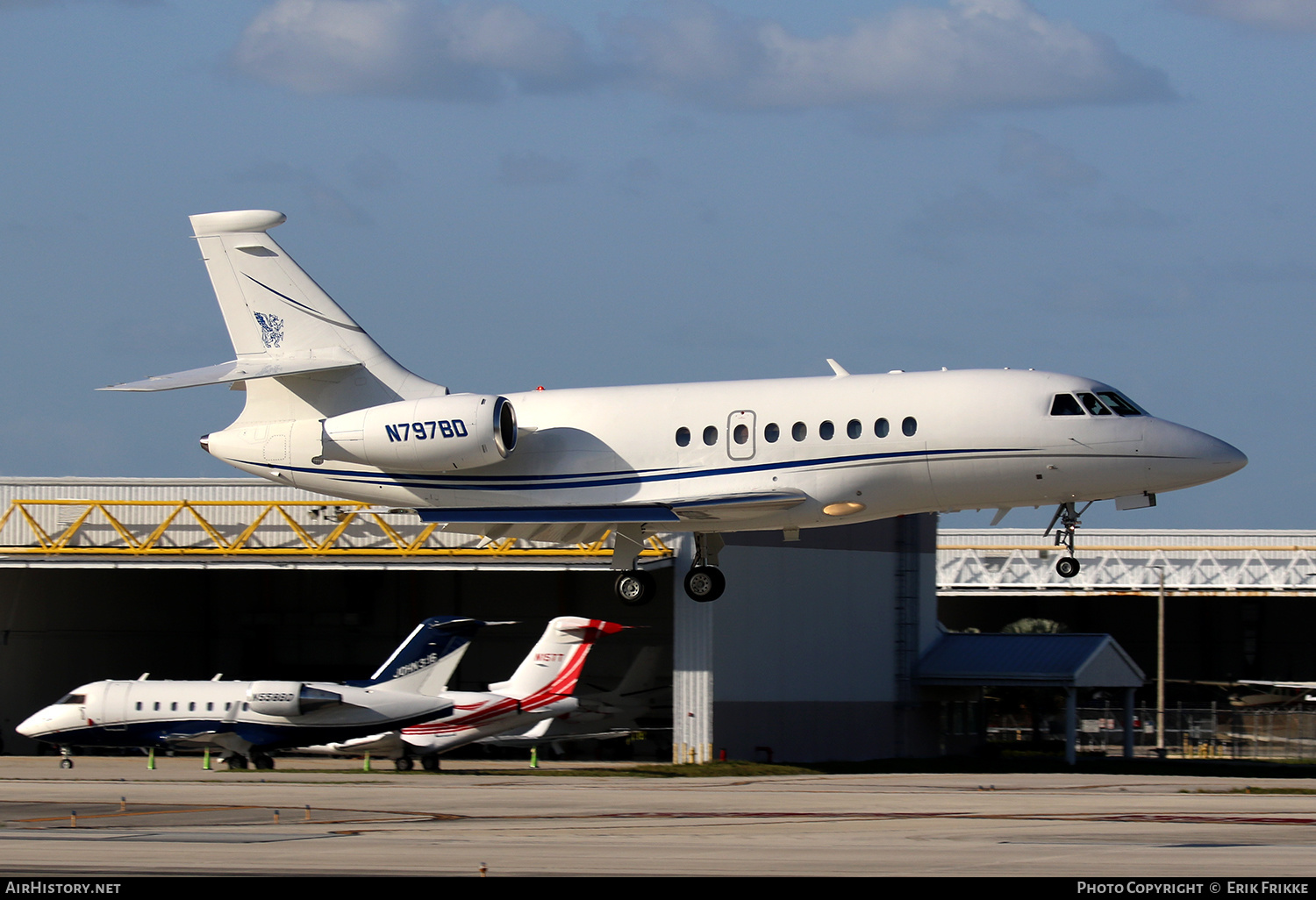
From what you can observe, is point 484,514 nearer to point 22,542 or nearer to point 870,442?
point 870,442

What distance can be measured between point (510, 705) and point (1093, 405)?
2314 centimetres

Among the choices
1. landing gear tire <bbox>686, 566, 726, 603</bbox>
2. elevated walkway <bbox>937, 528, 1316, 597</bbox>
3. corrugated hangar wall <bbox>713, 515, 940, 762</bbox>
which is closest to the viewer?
landing gear tire <bbox>686, 566, 726, 603</bbox>

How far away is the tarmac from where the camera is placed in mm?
22781

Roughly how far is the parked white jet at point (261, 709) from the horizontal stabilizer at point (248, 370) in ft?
53.2

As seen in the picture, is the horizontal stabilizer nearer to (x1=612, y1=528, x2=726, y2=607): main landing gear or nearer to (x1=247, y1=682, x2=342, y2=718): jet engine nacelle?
(x1=612, y1=528, x2=726, y2=607): main landing gear

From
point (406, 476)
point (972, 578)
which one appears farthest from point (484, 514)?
point (972, 578)

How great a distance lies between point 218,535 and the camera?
Result: 53.2 metres

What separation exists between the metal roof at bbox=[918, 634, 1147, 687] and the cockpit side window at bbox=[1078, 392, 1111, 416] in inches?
1125

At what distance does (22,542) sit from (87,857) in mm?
33320

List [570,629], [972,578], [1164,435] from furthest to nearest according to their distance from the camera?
[972,578] → [570,629] → [1164,435]

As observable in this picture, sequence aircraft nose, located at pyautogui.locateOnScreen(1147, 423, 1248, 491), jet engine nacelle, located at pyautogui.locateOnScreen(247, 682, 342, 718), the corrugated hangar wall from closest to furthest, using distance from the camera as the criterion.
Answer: aircraft nose, located at pyautogui.locateOnScreen(1147, 423, 1248, 491)
jet engine nacelle, located at pyautogui.locateOnScreen(247, 682, 342, 718)
the corrugated hangar wall

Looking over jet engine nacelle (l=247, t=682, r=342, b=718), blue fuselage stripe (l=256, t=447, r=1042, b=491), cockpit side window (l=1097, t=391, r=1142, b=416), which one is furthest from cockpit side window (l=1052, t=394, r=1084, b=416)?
jet engine nacelle (l=247, t=682, r=342, b=718)

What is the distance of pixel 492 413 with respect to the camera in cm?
2956

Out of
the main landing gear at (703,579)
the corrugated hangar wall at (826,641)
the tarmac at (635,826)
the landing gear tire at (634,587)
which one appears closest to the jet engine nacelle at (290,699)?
the tarmac at (635,826)
